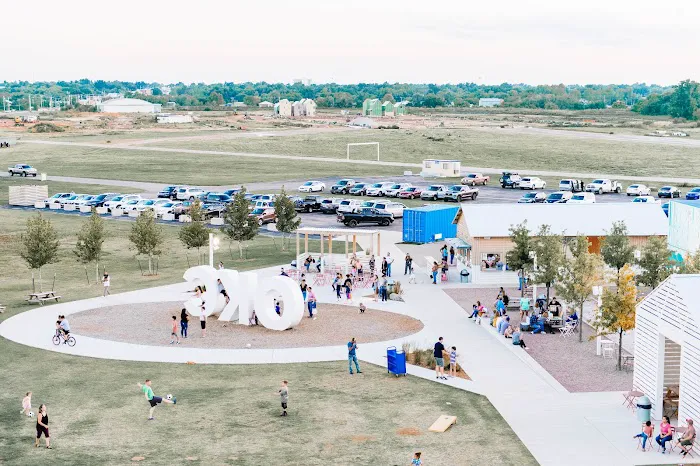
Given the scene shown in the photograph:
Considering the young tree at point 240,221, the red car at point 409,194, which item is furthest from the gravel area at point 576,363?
the red car at point 409,194

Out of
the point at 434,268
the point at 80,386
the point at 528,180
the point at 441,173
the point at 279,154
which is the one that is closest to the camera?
the point at 80,386

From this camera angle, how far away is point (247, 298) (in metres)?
39.8

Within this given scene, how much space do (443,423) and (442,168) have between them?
78.7m

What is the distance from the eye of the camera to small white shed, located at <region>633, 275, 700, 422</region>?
25.4 m

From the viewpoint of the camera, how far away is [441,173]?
4090 inches

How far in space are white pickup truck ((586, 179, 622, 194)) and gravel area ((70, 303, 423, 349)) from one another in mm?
53776

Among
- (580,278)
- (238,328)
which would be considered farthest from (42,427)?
(580,278)

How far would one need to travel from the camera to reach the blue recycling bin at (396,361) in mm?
31688

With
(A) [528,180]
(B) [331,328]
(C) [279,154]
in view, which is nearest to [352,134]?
(C) [279,154]

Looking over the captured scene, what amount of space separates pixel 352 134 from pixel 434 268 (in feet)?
369

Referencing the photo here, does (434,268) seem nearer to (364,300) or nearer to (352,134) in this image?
(364,300)

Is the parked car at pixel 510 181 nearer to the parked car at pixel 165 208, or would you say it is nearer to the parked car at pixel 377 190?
the parked car at pixel 377 190

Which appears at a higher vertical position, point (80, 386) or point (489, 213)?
point (489, 213)

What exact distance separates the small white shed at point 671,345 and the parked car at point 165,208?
50.4m
